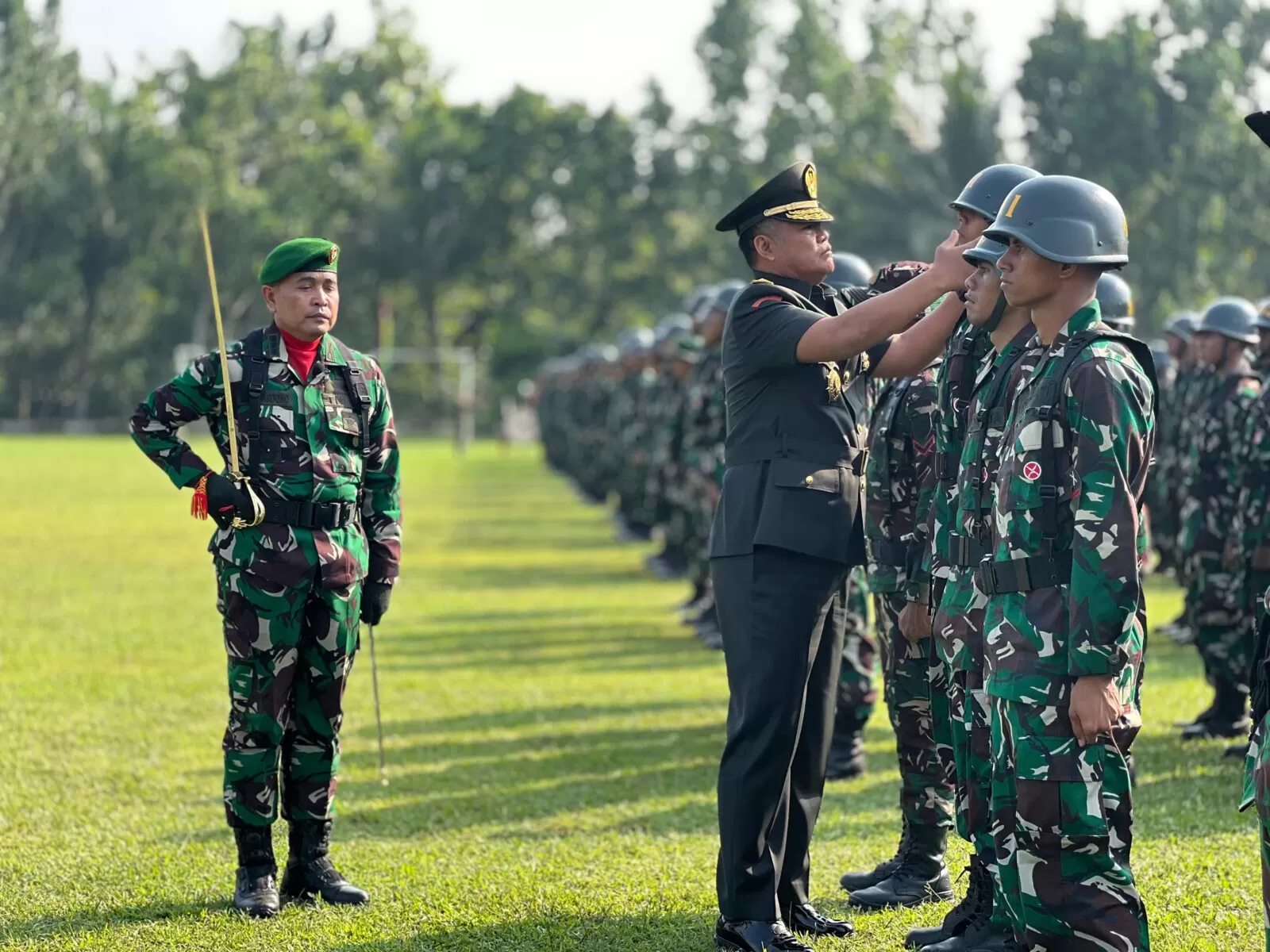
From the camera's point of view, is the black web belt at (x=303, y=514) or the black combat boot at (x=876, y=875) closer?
the black web belt at (x=303, y=514)

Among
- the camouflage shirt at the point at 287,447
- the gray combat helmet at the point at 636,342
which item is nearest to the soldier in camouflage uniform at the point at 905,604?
the camouflage shirt at the point at 287,447

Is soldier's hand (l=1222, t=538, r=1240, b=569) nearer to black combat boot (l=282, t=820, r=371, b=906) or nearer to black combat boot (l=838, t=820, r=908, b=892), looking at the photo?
black combat boot (l=838, t=820, r=908, b=892)

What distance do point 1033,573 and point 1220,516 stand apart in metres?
6.10

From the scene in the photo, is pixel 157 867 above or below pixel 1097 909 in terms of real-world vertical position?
below

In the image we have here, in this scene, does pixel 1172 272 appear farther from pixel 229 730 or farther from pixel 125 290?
pixel 125 290

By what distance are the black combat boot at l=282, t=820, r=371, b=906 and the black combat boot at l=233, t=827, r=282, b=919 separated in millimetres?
92

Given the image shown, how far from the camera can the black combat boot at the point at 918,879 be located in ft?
21.3

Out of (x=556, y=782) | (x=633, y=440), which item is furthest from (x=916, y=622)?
(x=633, y=440)

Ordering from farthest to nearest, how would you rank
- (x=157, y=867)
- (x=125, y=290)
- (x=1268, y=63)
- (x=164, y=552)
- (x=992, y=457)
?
(x=125, y=290), (x=1268, y=63), (x=164, y=552), (x=157, y=867), (x=992, y=457)

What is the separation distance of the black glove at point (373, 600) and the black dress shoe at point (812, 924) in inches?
74.7

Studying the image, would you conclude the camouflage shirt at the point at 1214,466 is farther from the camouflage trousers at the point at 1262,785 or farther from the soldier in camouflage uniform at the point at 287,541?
the camouflage trousers at the point at 1262,785

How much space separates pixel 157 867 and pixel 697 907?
2.21 m

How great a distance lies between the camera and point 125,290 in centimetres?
7919

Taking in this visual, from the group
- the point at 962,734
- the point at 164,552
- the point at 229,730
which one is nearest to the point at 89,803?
the point at 229,730
